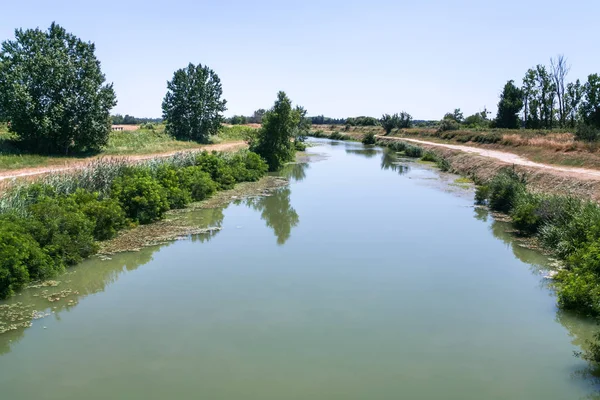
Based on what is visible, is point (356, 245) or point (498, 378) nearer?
point (498, 378)

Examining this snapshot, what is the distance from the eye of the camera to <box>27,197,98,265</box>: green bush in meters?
11.8

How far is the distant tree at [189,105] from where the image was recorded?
4741 centimetres

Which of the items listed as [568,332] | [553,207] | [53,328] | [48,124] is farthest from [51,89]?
[568,332]

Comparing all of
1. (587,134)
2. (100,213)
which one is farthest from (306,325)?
(587,134)

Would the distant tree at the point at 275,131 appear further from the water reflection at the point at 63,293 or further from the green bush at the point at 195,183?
the water reflection at the point at 63,293

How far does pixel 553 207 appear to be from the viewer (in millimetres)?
15641

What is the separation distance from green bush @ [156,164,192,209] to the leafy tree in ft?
30.4

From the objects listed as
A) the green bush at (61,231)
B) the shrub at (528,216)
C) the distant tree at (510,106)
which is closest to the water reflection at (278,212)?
the green bush at (61,231)

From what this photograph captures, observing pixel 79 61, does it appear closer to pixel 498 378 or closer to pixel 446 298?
pixel 446 298

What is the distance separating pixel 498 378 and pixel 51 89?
27.2 m

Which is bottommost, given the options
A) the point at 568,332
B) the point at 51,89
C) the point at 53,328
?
the point at 568,332

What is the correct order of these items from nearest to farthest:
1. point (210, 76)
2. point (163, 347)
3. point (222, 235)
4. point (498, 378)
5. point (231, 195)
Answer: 1. point (498, 378)
2. point (163, 347)
3. point (222, 235)
4. point (231, 195)
5. point (210, 76)

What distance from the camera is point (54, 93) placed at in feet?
89.0

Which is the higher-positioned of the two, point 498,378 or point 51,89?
point 51,89
